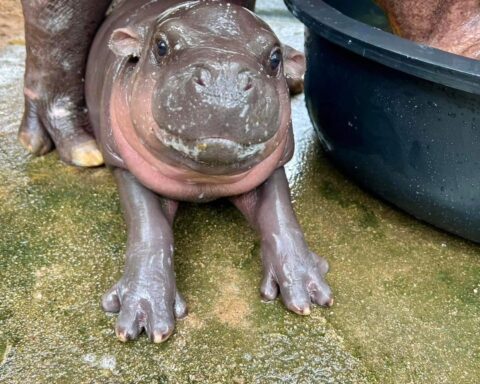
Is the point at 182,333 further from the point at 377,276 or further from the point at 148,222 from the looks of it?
the point at 377,276

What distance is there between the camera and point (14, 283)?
5.33ft

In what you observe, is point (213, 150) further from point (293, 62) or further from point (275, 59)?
point (293, 62)

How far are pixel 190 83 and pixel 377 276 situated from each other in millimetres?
773

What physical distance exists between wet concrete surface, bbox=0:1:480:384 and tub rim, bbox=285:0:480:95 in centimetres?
52

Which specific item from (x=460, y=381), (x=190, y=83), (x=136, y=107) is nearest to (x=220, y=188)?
(x=136, y=107)

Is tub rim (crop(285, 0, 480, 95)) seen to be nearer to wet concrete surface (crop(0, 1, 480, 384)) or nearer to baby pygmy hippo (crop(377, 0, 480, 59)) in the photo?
baby pygmy hippo (crop(377, 0, 480, 59))

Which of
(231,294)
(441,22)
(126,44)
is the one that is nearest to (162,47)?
(126,44)

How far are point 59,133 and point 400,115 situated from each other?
110 centimetres

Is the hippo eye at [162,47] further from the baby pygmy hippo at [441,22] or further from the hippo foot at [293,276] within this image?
the baby pygmy hippo at [441,22]

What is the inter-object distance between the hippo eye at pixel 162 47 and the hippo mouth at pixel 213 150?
0.59 ft

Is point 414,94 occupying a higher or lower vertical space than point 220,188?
higher

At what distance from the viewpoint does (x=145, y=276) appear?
1521 millimetres

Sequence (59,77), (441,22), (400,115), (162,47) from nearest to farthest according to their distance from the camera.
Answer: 1. (162,47)
2. (400,115)
3. (441,22)
4. (59,77)

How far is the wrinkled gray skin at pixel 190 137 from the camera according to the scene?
4.32ft
